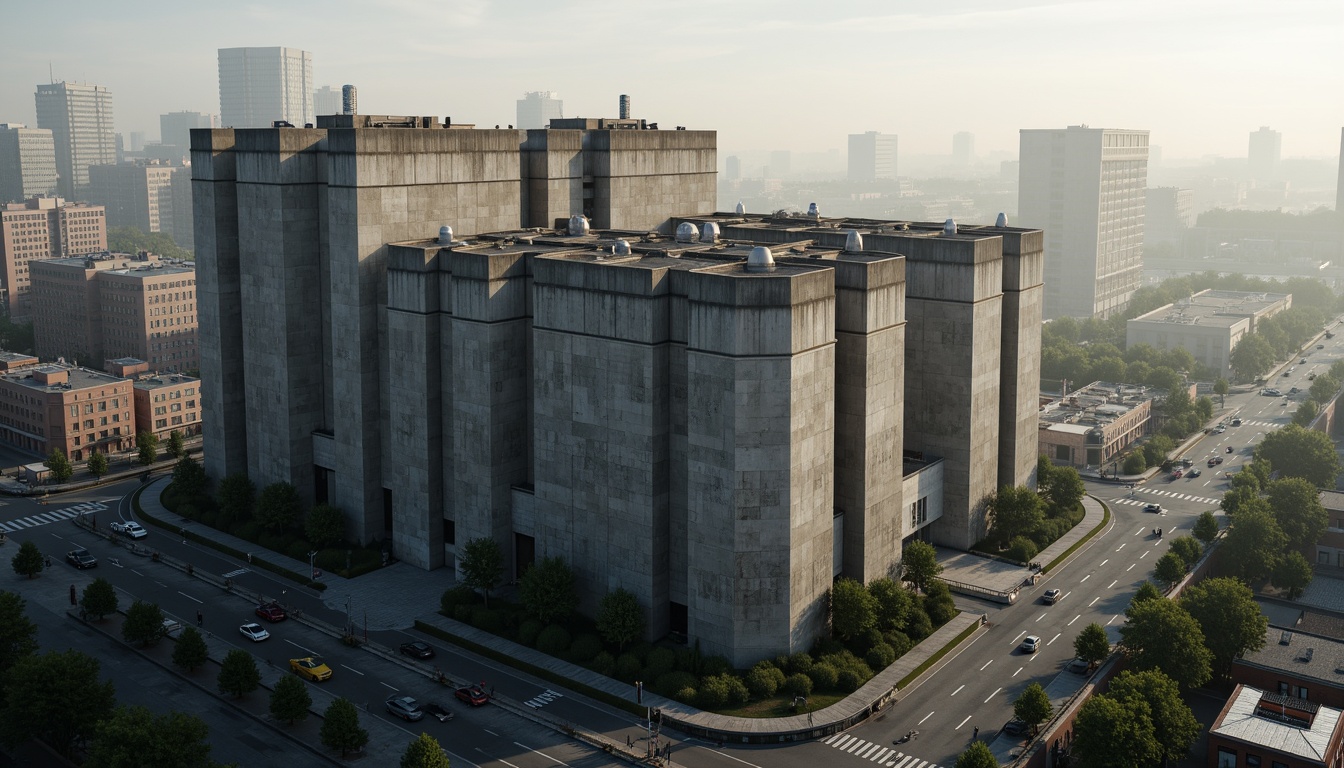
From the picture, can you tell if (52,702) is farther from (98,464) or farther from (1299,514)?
(1299,514)

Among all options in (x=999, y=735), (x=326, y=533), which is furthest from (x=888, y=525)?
(x=326, y=533)

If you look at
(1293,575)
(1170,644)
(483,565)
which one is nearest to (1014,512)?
(1293,575)

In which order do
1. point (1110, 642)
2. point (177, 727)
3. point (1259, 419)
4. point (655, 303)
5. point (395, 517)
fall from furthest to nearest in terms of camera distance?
1. point (1259, 419)
2. point (395, 517)
3. point (1110, 642)
4. point (655, 303)
5. point (177, 727)

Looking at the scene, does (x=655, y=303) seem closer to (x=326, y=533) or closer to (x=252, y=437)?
(x=326, y=533)

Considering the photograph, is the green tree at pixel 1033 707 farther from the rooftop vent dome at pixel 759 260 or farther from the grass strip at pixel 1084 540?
the rooftop vent dome at pixel 759 260

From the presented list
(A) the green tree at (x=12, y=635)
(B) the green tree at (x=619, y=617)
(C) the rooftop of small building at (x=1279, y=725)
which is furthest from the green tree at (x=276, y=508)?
(C) the rooftop of small building at (x=1279, y=725)

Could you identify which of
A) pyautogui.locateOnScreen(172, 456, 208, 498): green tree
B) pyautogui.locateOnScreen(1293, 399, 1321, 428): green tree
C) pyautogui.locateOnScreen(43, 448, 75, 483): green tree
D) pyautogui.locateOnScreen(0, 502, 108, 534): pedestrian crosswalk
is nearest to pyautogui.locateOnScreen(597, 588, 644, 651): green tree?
pyautogui.locateOnScreen(172, 456, 208, 498): green tree
